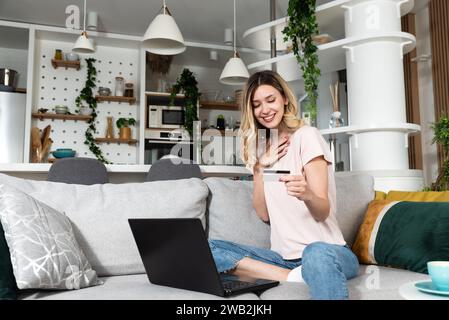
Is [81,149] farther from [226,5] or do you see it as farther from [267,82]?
[267,82]

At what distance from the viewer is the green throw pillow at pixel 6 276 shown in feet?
3.92

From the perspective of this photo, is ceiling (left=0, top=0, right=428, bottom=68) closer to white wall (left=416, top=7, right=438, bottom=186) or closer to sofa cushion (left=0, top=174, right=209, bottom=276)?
white wall (left=416, top=7, right=438, bottom=186)

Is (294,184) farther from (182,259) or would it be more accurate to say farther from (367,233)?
(367,233)

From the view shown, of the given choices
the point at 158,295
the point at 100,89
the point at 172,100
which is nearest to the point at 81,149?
the point at 100,89

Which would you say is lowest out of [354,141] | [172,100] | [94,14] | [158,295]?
[158,295]

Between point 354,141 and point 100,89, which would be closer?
point 354,141

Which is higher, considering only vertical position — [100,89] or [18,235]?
[100,89]

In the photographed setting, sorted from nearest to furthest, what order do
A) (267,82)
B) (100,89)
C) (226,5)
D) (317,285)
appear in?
(317,285) → (267,82) → (226,5) → (100,89)

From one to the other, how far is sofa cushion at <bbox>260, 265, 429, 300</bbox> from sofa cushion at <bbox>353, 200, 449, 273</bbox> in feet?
0.23

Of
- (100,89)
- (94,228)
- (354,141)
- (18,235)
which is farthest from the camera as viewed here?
(100,89)

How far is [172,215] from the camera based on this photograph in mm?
1717

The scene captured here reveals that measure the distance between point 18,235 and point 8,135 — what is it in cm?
453

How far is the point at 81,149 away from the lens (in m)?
5.83

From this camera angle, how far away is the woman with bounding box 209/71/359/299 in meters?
1.38
